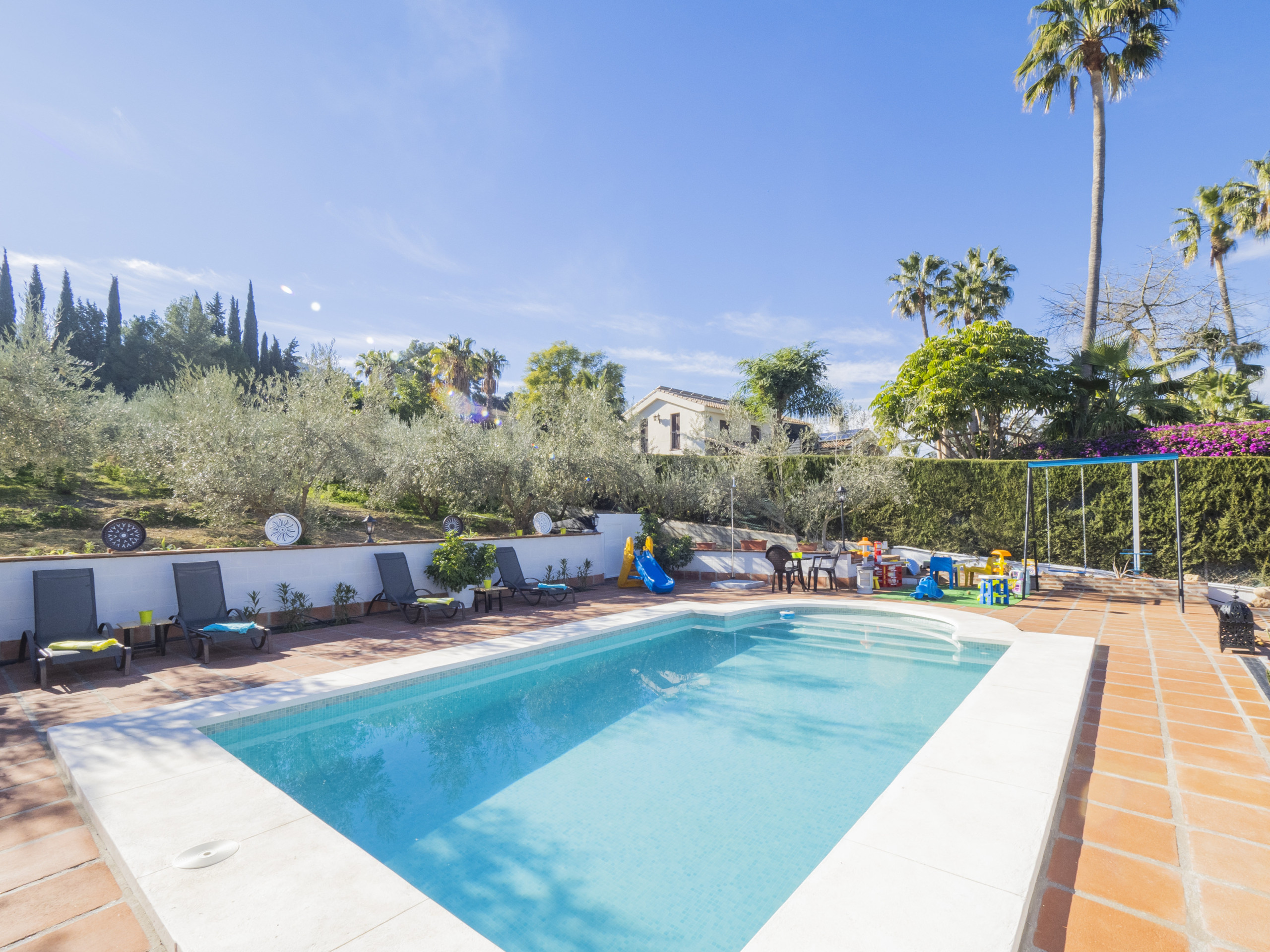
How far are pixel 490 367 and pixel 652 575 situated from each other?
84.1 feet

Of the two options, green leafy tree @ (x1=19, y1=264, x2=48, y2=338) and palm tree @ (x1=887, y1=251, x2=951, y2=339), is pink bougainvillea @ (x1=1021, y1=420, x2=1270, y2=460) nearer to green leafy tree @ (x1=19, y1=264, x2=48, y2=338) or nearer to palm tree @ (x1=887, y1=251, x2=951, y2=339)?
palm tree @ (x1=887, y1=251, x2=951, y2=339)

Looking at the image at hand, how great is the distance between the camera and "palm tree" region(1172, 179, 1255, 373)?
18.1m

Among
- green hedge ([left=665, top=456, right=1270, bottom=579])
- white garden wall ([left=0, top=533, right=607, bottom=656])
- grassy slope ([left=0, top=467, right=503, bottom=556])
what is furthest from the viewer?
green hedge ([left=665, top=456, right=1270, bottom=579])

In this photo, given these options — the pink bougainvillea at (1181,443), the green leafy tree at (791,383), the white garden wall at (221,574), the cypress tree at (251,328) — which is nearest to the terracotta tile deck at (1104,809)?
the white garden wall at (221,574)

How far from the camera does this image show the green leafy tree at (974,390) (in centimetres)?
1584

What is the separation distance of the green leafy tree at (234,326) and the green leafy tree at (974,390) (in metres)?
58.6

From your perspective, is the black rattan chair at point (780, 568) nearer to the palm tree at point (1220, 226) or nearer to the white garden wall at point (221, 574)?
the white garden wall at point (221, 574)

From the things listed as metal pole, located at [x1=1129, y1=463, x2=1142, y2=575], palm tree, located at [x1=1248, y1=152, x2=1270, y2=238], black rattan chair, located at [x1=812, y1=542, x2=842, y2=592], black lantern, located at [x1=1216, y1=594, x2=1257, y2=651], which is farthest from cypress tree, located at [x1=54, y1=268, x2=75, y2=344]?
palm tree, located at [x1=1248, y1=152, x2=1270, y2=238]

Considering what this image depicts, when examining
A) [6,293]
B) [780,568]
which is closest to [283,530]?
[780,568]

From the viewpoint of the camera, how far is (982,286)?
23766 millimetres

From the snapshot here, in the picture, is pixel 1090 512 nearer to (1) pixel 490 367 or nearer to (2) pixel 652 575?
(2) pixel 652 575

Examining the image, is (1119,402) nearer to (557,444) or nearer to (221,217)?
(557,444)

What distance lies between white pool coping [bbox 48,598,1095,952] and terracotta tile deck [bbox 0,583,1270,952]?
13cm

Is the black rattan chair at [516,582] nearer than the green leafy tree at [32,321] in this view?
No
